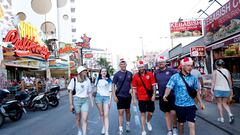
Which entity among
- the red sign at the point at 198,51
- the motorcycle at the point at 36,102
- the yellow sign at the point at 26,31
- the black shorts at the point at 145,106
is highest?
the yellow sign at the point at 26,31

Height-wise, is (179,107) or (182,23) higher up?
(182,23)

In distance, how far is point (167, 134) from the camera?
27.1 ft

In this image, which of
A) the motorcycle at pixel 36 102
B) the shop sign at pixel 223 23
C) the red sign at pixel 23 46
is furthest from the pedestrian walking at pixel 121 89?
the red sign at pixel 23 46

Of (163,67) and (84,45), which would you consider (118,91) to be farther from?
(84,45)

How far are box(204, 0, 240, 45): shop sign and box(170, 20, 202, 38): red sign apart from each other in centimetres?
1721

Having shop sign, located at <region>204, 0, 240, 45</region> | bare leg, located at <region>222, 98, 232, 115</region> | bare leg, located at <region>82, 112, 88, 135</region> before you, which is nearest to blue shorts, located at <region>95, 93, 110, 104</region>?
bare leg, located at <region>82, 112, 88, 135</region>

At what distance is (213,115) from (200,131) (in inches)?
103

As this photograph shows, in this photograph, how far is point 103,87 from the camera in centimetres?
868

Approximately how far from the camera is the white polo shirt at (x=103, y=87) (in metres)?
8.65

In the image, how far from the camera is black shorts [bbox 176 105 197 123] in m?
6.32

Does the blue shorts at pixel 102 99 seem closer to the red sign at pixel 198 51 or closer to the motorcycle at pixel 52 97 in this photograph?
the motorcycle at pixel 52 97

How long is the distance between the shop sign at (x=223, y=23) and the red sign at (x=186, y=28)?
17208 mm

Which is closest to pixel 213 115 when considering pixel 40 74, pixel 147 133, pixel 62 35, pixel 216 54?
pixel 147 133

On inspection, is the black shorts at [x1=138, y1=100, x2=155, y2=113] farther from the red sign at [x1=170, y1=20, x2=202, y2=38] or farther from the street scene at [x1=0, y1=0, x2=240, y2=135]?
the red sign at [x1=170, y1=20, x2=202, y2=38]
